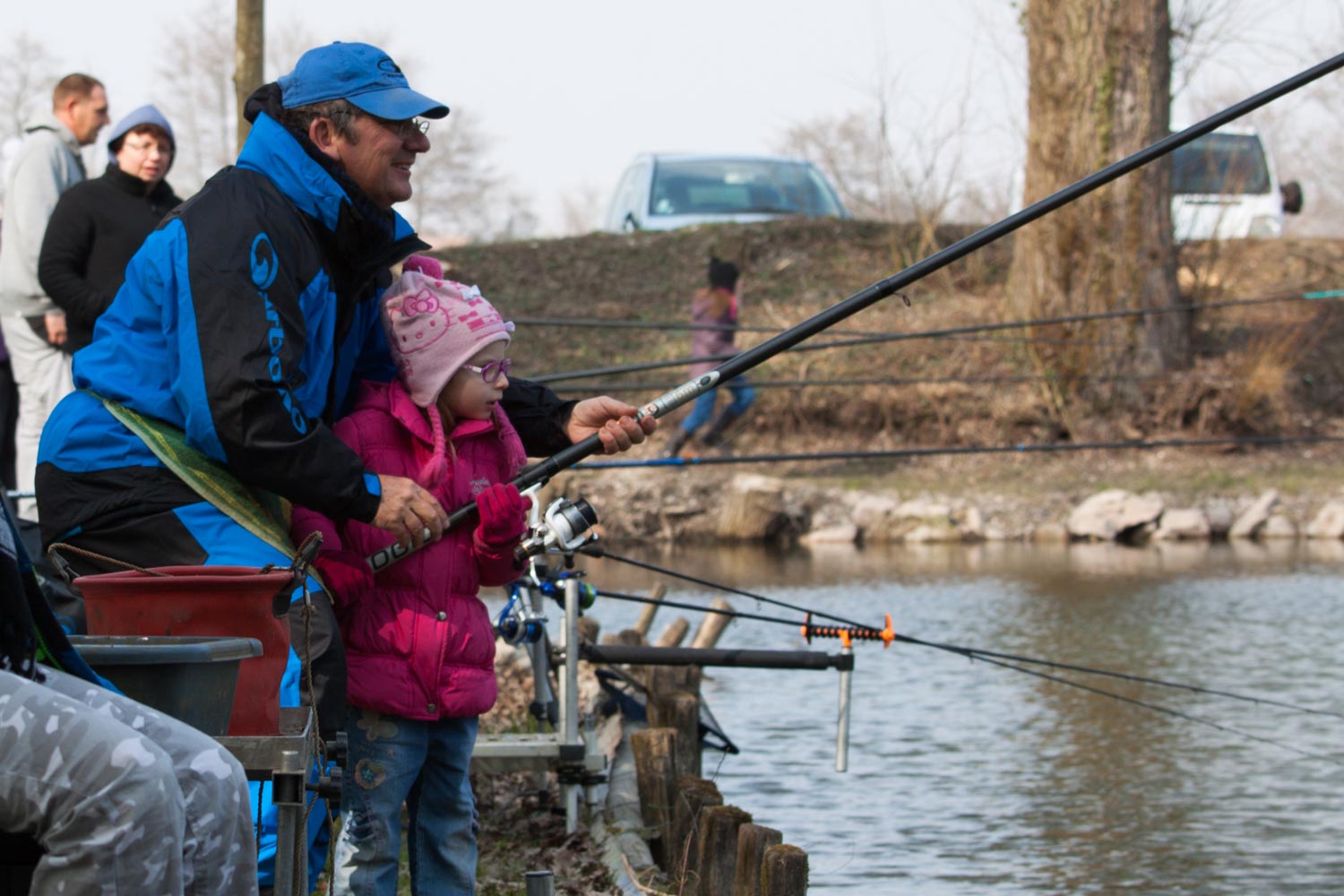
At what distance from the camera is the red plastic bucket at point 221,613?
9.21ft

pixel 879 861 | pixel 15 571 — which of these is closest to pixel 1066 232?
pixel 879 861

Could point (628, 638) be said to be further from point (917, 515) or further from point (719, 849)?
point (917, 515)

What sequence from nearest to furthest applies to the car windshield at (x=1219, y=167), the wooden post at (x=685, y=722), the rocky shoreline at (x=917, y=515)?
the wooden post at (x=685, y=722) → the rocky shoreline at (x=917, y=515) → the car windshield at (x=1219, y=167)

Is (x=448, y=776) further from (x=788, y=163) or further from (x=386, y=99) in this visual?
(x=788, y=163)

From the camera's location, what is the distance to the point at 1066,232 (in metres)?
15.4

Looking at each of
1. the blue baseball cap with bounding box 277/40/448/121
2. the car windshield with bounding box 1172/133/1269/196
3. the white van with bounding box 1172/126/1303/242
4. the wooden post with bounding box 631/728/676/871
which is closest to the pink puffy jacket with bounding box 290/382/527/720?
the blue baseball cap with bounding box 277/40/448/121

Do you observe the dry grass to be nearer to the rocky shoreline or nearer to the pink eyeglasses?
the rocky shoreline

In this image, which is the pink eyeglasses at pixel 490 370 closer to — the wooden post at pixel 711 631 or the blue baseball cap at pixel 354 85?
the blue baseball cap at pixel 354 85

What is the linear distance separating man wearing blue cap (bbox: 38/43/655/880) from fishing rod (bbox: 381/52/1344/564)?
46cm

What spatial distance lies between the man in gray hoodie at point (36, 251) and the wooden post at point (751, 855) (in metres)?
4.00

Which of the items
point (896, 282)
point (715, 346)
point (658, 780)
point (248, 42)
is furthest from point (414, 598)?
point (715, 346)

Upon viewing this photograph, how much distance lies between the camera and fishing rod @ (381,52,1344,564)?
3.73 m

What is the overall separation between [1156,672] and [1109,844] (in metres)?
2.79

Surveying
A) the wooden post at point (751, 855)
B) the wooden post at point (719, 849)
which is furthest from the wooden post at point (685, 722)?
the wooden post at point (751, 855)
